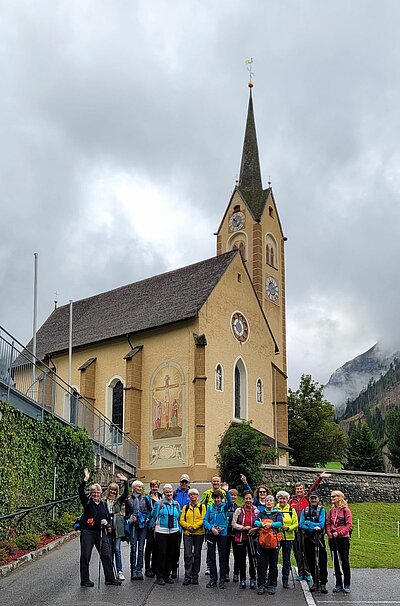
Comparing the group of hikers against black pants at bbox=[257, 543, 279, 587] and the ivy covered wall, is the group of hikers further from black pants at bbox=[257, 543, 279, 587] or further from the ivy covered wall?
the ivy covered wall

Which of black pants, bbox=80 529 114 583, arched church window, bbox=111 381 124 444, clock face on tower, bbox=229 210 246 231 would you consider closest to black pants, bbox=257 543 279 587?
black pants, bbox=80 529 114 583

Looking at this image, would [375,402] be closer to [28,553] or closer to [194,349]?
[194,349]

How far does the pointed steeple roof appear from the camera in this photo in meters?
53.9

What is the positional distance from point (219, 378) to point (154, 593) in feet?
83.8

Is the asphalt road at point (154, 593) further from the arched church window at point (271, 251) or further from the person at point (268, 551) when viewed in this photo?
the arched church window at point (271, 251)

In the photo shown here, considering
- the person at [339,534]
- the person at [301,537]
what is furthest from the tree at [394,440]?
the person at [339,534]

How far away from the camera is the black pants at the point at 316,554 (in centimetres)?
1262

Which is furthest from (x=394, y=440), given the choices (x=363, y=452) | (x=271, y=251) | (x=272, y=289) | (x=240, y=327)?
(x=240, y=327)

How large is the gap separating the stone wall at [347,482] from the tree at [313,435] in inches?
702

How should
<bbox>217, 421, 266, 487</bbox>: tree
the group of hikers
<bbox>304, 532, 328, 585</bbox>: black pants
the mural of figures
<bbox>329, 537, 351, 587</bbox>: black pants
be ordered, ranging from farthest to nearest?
1. the mural of figures
2. <bbox>217, 421, 266, 487</bbox>: tree
3. the group of hikers
4. <bbox>304, 532, 328, 585</bbox>: black pants
5. <bbox>329, 537, 351, 587</bbox>: black pants

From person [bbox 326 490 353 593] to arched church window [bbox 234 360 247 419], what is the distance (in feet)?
84.2

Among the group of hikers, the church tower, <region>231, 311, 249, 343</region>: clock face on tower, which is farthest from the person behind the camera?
the church tower

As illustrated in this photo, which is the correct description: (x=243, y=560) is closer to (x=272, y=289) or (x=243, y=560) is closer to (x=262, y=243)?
(x=272, y=289)

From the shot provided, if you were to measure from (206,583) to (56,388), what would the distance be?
12620 mm
